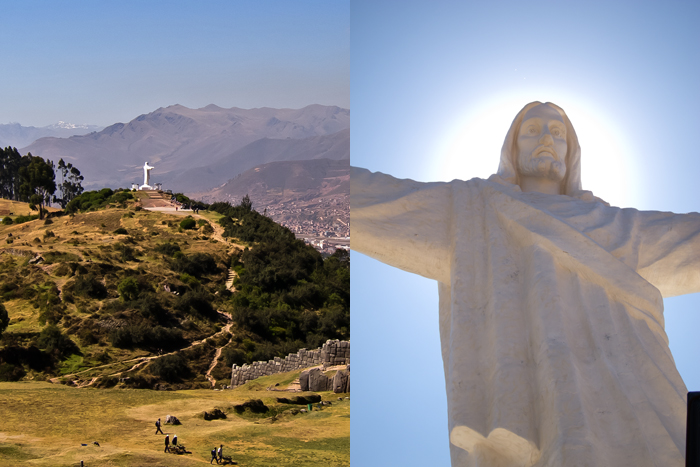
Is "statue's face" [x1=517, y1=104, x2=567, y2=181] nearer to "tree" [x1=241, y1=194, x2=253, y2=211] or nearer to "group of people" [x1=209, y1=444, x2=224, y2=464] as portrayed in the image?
"group of people" [x1=209, y1=444, x2=224, y2=464]

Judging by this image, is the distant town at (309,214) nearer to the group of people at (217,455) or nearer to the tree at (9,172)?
the group of people at (217,455)

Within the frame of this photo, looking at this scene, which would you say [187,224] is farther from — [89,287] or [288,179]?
[288,179]

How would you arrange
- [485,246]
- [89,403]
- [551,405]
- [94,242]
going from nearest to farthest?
[551,405] → [485,246] → [89,403] → [94,242]

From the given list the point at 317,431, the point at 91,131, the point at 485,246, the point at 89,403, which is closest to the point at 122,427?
the point at 89,403

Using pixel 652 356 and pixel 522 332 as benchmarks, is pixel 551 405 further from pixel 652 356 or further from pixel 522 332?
pixel 652 356

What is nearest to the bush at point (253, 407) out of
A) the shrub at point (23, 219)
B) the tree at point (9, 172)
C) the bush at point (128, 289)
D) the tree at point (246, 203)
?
the bush at point (128, 289)

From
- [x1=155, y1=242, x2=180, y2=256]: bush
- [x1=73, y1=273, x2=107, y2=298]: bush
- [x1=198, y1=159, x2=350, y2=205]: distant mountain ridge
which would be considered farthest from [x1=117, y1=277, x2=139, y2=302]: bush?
[x1=198, y1=159, x2=350, y2=205]: distant mountain ridge
